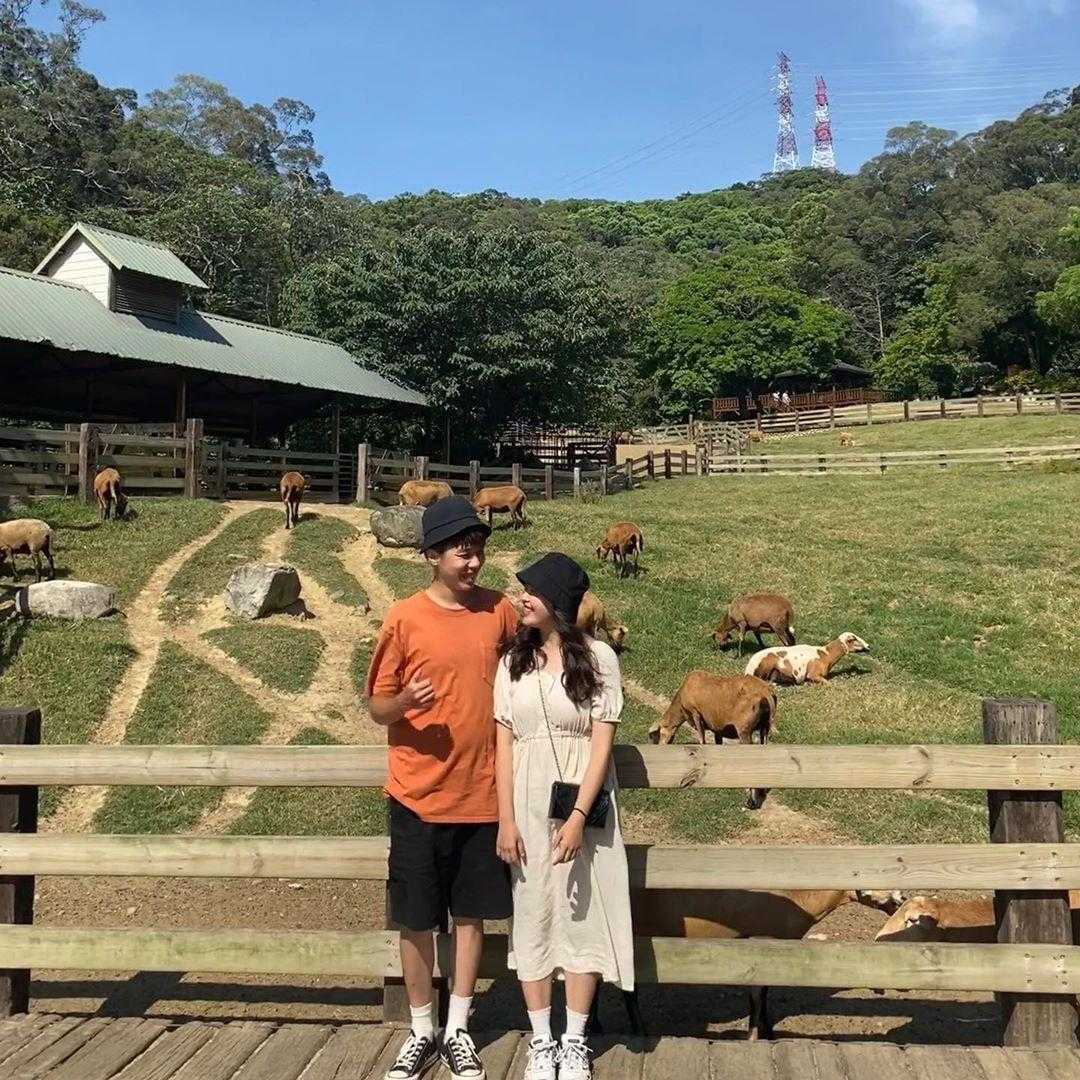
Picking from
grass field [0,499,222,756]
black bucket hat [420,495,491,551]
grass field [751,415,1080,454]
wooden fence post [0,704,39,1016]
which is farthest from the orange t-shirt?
grass field [751,415,1080,454]

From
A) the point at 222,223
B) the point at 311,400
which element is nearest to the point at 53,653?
the point at 311,400

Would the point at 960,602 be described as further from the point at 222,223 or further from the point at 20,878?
the point at 222,223

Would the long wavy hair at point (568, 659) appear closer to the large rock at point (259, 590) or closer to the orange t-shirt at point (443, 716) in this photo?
the orange t-shirt at point (443, 716)

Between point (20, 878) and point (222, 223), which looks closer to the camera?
point (20, 878)

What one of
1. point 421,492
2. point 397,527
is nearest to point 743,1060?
point 397,527

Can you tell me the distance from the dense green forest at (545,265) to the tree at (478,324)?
69 millimetres

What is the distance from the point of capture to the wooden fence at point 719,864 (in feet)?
11.3

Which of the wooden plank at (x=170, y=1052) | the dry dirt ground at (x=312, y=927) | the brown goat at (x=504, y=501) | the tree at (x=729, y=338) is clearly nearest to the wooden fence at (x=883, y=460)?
the brown goat at (x=504, y=501)

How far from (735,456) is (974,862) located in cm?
3166

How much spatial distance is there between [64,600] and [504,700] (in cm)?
1026

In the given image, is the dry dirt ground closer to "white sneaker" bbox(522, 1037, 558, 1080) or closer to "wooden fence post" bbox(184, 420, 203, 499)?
"white sneaker" bbox(522, 1037, 558, 1080)

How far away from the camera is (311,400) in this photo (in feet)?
89.7

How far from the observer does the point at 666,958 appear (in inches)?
139

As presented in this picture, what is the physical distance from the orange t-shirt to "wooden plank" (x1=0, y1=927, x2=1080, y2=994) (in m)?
0.67
